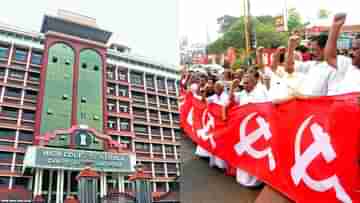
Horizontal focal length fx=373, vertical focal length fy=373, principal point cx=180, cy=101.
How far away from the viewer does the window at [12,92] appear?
173 cm

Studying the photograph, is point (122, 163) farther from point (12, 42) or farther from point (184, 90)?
point (184, 90)

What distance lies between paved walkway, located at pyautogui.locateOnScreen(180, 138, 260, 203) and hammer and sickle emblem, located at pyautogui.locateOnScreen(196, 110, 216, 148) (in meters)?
0.21

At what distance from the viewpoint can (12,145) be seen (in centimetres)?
164

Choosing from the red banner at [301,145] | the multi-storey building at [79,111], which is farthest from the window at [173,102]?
the red banner at [301,145]

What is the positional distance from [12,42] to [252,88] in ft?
4.49

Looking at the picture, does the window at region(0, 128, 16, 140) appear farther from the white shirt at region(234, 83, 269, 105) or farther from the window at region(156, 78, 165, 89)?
the white shirt at region(234, 83, 269, 105)

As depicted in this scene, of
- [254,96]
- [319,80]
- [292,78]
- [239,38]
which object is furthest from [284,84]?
[239,38]

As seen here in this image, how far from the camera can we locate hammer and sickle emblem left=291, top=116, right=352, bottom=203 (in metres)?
1.43

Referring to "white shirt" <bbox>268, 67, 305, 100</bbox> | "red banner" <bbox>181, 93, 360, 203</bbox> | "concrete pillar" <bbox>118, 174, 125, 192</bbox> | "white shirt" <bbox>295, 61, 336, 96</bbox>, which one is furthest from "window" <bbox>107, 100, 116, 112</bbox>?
"white shirt" <bbox>295, 61, 336, 96</bbox>

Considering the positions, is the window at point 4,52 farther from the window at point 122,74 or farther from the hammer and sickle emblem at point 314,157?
the hammer and sickle emblem at point 314,157

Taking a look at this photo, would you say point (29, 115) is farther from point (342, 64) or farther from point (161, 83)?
point (342, 64)

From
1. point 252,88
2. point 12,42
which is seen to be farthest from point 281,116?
point 12,42

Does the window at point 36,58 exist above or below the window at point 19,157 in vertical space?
above

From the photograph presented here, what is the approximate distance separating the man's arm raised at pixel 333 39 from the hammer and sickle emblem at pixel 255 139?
491 millimetres
